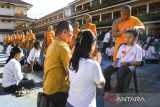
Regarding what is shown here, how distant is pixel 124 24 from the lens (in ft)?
18.2

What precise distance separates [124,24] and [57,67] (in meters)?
2.47

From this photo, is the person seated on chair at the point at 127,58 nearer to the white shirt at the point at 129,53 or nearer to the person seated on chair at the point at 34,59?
the white shirt at the point at 129,53

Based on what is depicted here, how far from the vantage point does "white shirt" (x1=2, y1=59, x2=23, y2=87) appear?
19.3 ft

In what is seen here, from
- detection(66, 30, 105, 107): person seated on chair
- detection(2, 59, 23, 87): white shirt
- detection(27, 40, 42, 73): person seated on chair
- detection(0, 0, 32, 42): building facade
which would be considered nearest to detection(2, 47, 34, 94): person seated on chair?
detection(2, 59, 23, 87): white shirt

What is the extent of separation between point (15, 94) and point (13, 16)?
3917 centimetres

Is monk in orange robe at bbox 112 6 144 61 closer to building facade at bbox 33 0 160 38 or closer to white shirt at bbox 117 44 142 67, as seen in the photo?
white shirt at bbox 117 44 142 67

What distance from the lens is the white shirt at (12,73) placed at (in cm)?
587

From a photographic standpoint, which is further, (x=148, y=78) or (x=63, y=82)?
(x=148, y=78)

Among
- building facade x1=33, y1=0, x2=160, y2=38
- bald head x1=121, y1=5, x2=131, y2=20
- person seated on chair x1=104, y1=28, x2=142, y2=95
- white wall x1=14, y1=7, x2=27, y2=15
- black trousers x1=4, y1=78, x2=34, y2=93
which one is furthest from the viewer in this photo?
white wall x1=14, y1=7, x2=27, y2=15

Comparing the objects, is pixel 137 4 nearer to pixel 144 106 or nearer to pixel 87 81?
pixel 144 106

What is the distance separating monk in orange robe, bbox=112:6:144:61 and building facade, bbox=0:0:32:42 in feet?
123

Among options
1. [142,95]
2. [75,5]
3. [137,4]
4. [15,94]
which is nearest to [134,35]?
[142,95]

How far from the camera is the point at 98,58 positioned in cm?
361

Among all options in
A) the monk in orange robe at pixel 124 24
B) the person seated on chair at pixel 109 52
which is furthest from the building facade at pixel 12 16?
the monk in orange robe at pixel 124 24
